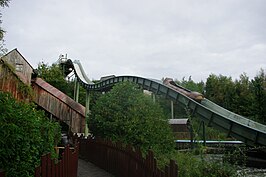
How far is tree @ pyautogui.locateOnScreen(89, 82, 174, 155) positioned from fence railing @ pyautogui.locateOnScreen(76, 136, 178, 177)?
2.92 feet

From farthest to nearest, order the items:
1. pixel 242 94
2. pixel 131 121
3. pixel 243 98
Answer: pixel 242 94, pixel 243 98, pixel 131 121

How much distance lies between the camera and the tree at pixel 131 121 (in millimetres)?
10109

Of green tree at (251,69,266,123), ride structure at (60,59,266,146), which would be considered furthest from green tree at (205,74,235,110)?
ride structure at (60,59,266,146)

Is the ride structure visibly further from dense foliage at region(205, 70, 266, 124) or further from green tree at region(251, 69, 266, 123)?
green tree at region(251, 69, 266, 123)

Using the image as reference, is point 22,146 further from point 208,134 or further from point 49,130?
point 208,134

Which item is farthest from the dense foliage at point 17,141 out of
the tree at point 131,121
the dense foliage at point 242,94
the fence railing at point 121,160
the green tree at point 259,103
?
the green tree at point 259,103

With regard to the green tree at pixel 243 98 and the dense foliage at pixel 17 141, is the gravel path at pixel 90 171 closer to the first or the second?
the dense foliage at pixel 17 141

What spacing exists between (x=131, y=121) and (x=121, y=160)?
10.0 feet

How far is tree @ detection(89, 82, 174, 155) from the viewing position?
10.1 metres

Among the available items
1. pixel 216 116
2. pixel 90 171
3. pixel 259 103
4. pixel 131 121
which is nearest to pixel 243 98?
pixel 259 103

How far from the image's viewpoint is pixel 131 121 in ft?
34.1

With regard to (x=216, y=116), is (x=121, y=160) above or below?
below

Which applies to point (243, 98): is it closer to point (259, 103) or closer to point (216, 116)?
point (259, 103)

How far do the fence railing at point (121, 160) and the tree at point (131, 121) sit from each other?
0.89 metres
